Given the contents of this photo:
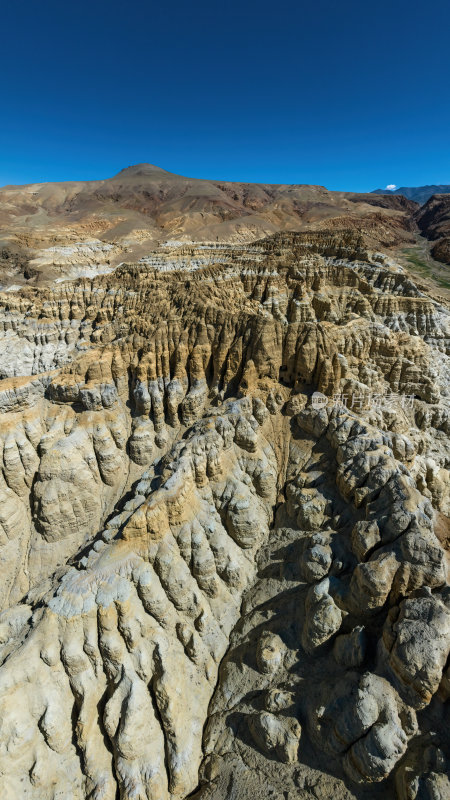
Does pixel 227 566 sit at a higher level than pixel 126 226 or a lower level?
lower

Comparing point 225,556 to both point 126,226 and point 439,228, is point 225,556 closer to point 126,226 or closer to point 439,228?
point 126,226

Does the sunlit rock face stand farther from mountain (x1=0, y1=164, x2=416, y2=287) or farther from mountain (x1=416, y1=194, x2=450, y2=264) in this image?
mountain (x1=416, y1=194, x2=450, y2=264)

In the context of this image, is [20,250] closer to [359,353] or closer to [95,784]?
[359,353]

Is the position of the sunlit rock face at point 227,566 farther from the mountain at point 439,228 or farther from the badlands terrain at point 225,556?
the mountain at point 439,228

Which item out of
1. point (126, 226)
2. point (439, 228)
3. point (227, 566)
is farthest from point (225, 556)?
point (439, 228)

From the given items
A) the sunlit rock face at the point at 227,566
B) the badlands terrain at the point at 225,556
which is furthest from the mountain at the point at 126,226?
the sunlit rock face at the point at 227,566

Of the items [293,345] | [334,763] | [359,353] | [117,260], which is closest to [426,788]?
[334,763]

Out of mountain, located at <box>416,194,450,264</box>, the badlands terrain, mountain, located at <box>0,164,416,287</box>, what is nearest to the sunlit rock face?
the badlands terrain
